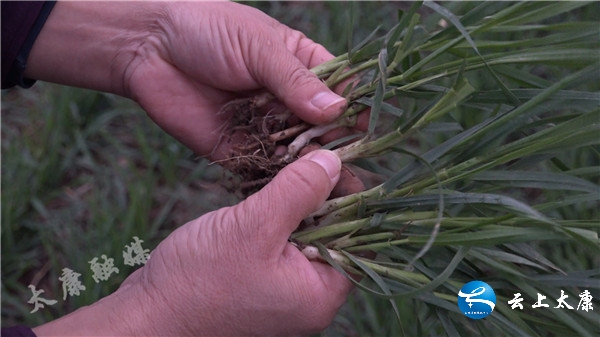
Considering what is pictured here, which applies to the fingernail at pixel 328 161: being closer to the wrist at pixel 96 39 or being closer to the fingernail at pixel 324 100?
the fingernail at pixel 324 100

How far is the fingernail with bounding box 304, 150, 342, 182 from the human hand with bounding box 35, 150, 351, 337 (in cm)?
5

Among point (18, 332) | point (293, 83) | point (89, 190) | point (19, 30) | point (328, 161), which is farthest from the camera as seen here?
point (89, 190)

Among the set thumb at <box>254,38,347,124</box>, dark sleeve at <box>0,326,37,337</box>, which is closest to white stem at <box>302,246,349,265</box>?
thumb at <box>254,38,347,124</box>

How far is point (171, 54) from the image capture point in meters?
1.45

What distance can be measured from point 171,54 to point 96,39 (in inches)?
7.4

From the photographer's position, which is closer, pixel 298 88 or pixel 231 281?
pixel 231 281

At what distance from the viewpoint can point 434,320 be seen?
1114mm

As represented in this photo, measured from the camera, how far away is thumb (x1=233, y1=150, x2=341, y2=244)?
3.45ft

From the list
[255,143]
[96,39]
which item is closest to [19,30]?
[96,39]

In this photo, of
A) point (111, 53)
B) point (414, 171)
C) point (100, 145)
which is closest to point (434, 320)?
point (414, 171)

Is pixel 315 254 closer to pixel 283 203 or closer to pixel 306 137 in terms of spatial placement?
pixel 283 203

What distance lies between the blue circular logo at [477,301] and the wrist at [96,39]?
88 cm

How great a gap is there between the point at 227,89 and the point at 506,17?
616 millimetres

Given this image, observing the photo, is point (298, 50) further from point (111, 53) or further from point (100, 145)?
→ point (100, 145)
